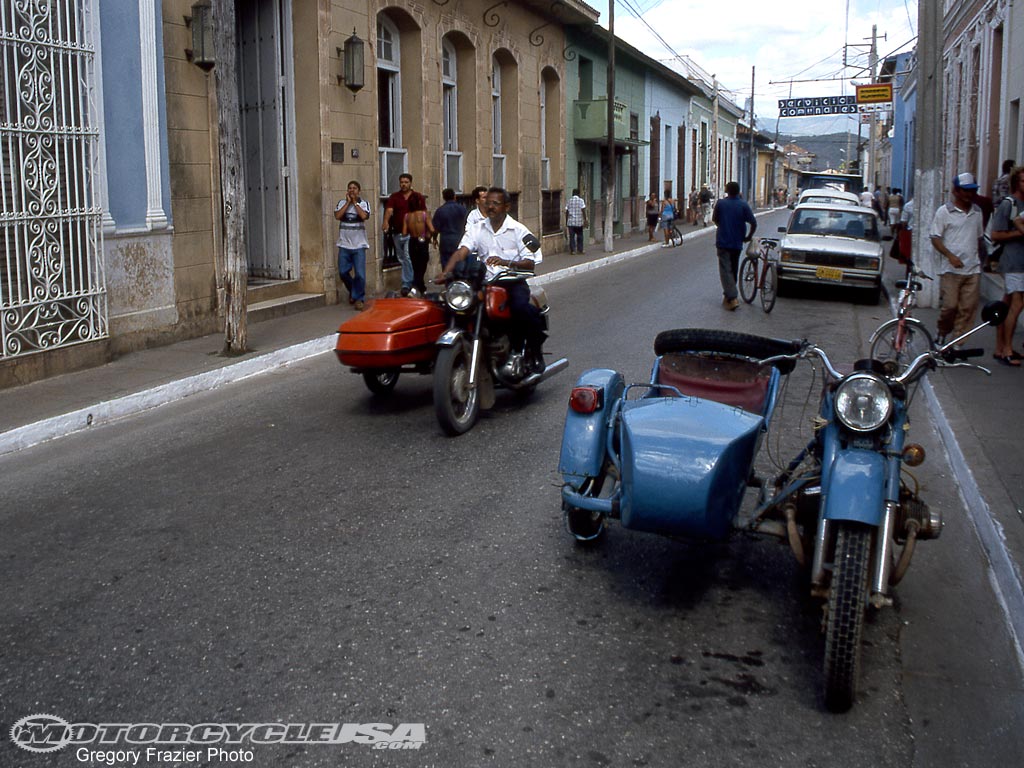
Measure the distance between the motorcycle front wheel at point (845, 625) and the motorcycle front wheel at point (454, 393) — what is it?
3.90 meters

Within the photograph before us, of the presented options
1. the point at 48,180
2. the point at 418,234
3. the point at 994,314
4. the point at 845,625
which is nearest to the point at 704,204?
the point at 418,234

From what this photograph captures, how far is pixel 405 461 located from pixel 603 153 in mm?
27523

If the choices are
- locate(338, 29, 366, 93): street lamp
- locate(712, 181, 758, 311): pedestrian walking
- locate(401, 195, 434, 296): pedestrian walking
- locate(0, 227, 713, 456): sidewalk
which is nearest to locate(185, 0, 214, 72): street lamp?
locate(0, 227, 713, 456): sidewalk

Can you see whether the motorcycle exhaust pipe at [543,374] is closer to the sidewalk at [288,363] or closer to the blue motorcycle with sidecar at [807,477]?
the sidewalk at [288,363]

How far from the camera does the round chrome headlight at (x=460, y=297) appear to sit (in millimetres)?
7488

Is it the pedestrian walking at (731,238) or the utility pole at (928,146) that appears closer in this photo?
the utility pole at (928,146)

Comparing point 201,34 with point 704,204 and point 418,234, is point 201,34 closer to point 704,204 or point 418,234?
point 418,234

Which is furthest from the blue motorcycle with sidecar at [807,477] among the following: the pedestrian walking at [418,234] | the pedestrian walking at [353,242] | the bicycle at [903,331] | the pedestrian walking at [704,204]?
the pedestrian walking at [704,204]

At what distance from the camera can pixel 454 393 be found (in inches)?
291

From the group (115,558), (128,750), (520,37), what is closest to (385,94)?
(520,37)

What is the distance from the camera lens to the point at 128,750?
3342mm

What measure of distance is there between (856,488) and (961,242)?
7340 millimetres

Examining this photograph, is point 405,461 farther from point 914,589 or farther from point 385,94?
point 385,94

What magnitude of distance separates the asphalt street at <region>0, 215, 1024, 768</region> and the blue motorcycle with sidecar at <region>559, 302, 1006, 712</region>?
0.35 m
